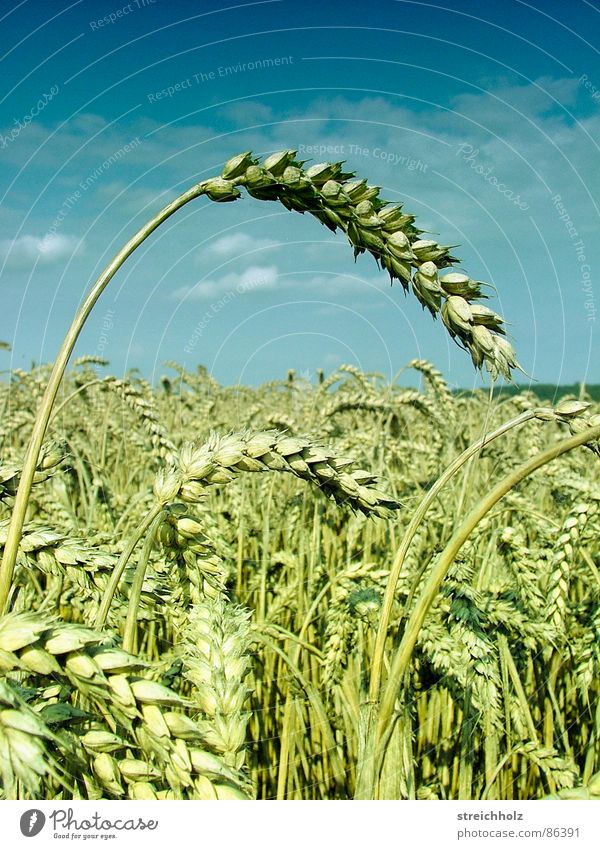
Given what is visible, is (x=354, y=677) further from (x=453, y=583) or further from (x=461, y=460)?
(x=461, y=460)

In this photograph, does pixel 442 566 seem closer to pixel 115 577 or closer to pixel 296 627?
pixel 115 577

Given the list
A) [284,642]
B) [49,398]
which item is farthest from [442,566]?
[284,642]

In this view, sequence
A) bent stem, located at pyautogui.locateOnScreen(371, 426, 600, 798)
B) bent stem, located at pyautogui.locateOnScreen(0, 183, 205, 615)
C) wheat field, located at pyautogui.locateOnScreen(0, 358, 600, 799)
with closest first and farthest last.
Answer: wheat field, located at pyautogui.locateOnScreen(0, 358, 600, 799) → bent stem, located at pyautogui.locateOnScreen(0, 183, 205, 615) → bent stem, located at pyautogui.locateOnScreen(371, 426, 600, 798)

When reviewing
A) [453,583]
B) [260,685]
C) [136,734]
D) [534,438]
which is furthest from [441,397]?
[136,734]

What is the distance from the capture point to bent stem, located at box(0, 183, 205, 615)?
96 cm

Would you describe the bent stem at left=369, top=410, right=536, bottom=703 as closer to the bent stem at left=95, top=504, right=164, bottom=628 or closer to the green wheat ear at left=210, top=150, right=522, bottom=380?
the green wheat ear at left=210, top=150, right=522, bottom=380

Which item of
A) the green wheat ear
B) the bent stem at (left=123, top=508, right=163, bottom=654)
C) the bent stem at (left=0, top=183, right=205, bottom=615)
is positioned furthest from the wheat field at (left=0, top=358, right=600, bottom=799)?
the green wheat ear

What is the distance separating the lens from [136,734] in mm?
753

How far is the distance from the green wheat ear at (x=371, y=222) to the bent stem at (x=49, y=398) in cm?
9

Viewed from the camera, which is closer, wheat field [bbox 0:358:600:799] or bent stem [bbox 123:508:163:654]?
wheat field [bbox 0:358:600:799]

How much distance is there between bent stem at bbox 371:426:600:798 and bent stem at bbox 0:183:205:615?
63 centimetres

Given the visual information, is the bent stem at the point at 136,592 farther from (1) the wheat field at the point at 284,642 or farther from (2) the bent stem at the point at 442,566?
(2) the bent stem at the point at 442,566

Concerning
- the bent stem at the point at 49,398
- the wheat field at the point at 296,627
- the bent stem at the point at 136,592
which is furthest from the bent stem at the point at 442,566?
the bent stem at the point at 49,398
